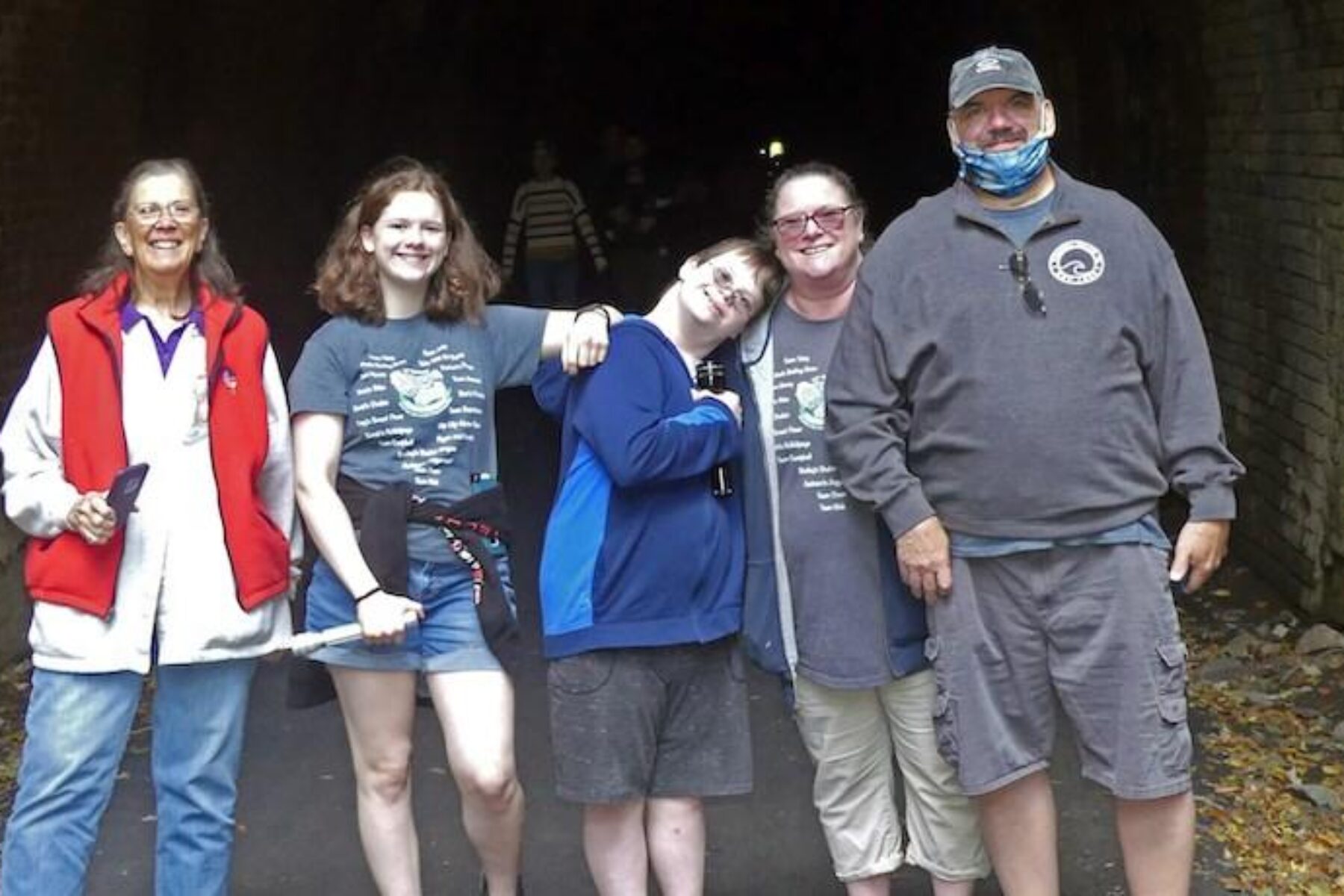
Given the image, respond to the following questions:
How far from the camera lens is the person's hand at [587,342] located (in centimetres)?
432

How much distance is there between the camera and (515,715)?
6926 mm

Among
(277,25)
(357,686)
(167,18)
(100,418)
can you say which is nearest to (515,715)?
(357,686)

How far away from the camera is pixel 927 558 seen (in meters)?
4.12

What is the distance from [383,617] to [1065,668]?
143cm

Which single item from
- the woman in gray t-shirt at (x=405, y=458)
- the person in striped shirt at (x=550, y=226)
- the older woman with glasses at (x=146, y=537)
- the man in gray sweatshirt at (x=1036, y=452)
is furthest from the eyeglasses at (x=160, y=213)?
the person in striped shirt at (x=550, y=226)

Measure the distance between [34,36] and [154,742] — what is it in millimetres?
4509

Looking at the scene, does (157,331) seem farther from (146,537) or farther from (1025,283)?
(1025,283)

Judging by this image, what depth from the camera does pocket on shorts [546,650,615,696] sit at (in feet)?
14.2

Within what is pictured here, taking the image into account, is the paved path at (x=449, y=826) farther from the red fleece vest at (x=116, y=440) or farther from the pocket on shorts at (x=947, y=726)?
the pocket on shorts at (x=947, y=726)

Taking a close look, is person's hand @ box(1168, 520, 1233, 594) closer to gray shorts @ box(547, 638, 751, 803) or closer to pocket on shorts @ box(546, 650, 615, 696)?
gray shorts @ box(547, 638, 751, 803)

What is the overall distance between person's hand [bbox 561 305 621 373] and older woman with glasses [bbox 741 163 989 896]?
1.07 feet

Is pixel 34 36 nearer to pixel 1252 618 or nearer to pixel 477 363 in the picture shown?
pixel 477 363

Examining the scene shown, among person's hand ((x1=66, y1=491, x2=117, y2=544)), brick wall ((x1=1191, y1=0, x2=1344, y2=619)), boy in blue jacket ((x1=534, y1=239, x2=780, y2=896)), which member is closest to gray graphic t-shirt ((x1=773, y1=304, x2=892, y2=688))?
boy in blue jacket ((x1=534, y1=239, x2=780, y2=896))

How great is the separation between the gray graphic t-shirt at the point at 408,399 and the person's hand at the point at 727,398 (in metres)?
0.47
